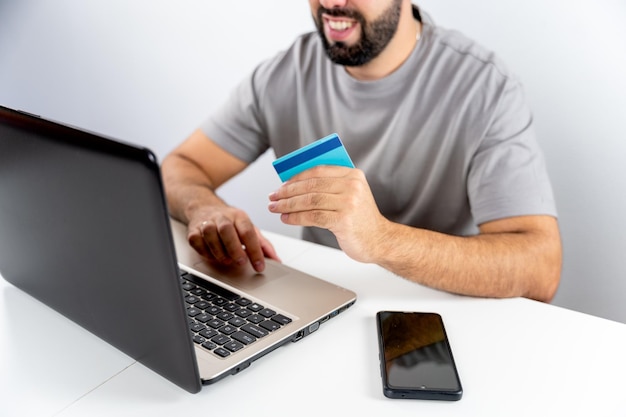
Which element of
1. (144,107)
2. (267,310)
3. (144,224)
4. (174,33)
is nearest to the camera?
(144,224)

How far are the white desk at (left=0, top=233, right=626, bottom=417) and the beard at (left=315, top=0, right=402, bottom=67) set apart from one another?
0.58 m

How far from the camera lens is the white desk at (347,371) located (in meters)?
0.67

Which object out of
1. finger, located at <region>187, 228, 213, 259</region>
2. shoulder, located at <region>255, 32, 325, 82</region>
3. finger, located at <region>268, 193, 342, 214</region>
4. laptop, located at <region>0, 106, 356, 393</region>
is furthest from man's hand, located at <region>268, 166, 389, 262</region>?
shoulder, located at <region>255, 32, 325, 82</region>

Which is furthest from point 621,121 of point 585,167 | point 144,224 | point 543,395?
point 144,224

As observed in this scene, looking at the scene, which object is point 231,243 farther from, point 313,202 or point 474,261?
point 474,261

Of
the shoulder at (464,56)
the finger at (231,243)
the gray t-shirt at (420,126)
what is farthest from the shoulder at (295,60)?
the finger at (231,243)

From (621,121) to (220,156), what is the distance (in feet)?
2.96

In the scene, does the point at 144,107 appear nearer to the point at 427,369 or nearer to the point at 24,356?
the point at 24,356

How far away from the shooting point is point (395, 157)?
1298mm

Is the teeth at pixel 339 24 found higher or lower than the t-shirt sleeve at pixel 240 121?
higher

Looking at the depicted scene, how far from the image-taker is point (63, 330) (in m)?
0.83

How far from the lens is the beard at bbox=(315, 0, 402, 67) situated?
1.25 metres

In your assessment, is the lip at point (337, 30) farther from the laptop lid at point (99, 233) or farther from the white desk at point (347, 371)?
the laptop lid at point (99, 233)

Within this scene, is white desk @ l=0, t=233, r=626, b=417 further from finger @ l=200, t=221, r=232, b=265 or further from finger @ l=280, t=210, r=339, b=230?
finger @ l=200, t=221, r=232, b=265
